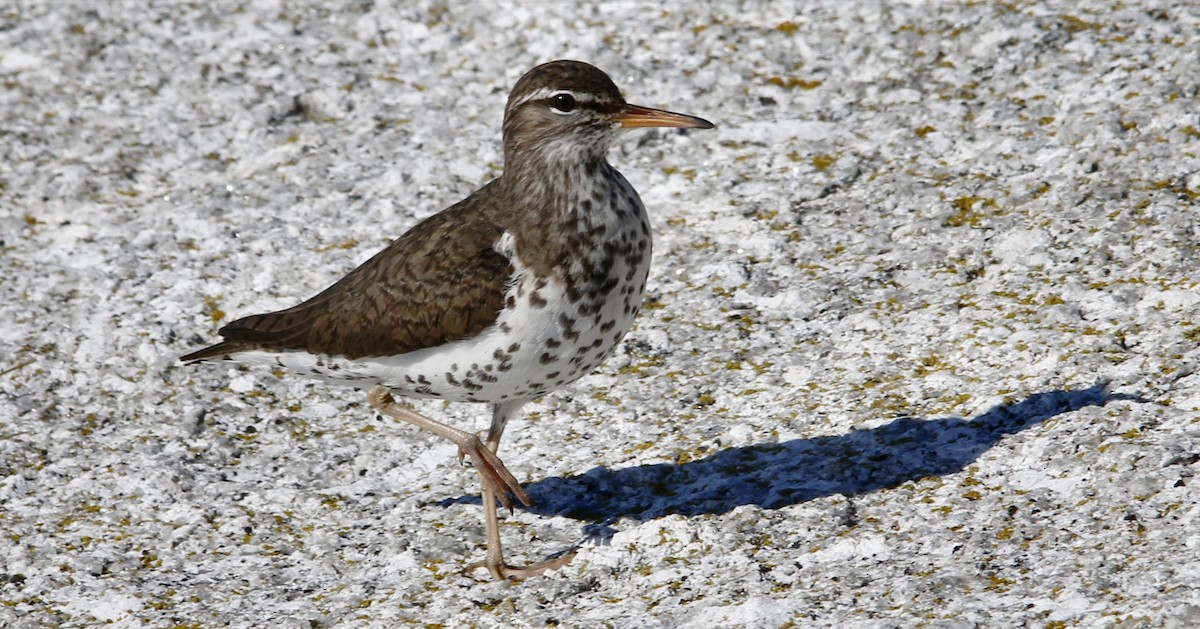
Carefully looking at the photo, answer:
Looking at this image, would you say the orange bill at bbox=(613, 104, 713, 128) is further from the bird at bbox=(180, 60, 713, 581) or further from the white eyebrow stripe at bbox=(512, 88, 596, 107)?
the white eyebrow stripe at bbox=(512, 88, 596, 107)

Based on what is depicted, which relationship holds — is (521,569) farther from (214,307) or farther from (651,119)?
(214,307)

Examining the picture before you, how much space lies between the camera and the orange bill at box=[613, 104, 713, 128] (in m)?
6.33

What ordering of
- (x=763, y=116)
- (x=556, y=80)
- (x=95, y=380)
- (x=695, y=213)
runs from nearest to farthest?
1. (x=556, y=80)
2. (x=95, y=380)
3. (x=695, y=213)
4. (x=763, y=116)

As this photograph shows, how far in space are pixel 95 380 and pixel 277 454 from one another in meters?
1.26

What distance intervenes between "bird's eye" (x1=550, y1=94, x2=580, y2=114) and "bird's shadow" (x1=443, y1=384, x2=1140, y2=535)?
5.84ft

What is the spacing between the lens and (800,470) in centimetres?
621

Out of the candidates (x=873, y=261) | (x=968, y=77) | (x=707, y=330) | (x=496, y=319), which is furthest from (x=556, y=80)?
(x=968, y=77)

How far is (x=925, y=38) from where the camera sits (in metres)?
9.20

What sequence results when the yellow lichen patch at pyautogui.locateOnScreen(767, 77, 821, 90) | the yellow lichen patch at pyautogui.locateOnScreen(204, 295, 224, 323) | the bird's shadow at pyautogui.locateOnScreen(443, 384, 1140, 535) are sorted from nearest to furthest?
the bird's shadow at pyautogui.locateOnScreen(443, 384, 1140, 535) → the yellow lichen patch at pyautogui.locateOnScreen(204, 295, 224, 323) → the yellow lichen patch at pyautogui.locateOnScreen(767, 77, 821, 90)

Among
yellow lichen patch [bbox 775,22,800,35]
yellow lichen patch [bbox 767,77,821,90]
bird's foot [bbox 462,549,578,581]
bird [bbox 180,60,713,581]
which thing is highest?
yellow lichen patch [bbox 775,22,800,35]

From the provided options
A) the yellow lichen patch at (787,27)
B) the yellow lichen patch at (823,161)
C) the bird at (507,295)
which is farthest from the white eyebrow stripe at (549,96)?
the yellow lichen patch at (787,27)

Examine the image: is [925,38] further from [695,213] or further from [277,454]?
[277,454]

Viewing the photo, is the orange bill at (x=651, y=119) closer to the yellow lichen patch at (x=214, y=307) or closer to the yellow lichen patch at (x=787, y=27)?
the yellow lichen patch at (x=214, y=307)

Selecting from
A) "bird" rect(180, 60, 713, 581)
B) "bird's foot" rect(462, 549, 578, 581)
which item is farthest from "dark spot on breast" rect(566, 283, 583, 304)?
"bird's foot" rect(462, 549, 578, 581)
